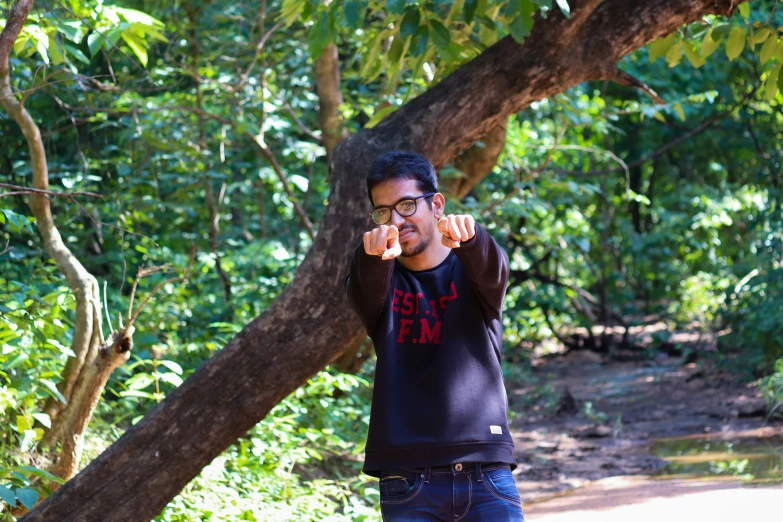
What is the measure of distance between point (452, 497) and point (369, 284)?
623 millimetres

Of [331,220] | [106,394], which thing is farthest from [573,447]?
[331,220]

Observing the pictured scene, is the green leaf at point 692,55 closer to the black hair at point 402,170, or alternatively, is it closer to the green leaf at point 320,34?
the green leaf at point 320,34

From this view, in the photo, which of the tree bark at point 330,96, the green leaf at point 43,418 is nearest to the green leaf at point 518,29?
the green leaf at point 43,418

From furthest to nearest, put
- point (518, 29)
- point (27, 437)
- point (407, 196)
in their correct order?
1. point (27, 437)
2. point (518, 29)
3. point (407, 196)

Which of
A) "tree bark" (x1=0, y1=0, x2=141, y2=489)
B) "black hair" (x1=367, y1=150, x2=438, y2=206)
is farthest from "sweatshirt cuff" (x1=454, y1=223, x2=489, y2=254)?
"tree bark" (x1=0, y1=0, x2=141, y2=489)

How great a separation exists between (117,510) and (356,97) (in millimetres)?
4763

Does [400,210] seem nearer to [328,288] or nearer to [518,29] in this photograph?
[328,288]

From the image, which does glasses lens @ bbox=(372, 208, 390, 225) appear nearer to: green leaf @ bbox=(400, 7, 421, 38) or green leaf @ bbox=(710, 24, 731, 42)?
→ green leaf @ bbox=(400, 7, 421, 38)

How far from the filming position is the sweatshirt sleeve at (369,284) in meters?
2.40

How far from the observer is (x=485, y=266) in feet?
7.88

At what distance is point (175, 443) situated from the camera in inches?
130

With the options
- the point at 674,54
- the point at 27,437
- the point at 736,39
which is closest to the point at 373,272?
the point at 27,437

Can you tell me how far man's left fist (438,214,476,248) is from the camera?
2295 millimetres

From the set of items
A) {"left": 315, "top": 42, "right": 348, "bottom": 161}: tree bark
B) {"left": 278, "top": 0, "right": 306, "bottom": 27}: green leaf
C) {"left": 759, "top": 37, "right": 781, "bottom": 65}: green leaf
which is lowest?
{"left": 759, "top": 37, "right": 781, "bottom": 65}: green leaf
